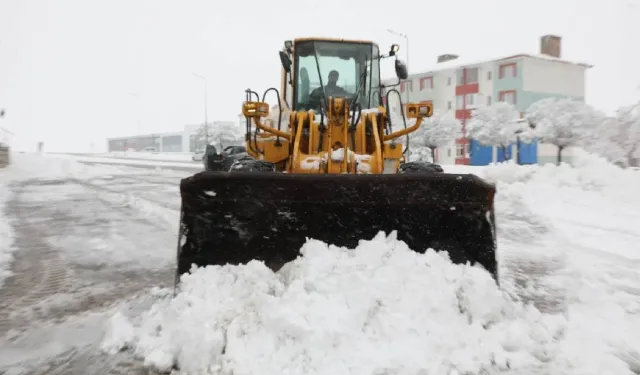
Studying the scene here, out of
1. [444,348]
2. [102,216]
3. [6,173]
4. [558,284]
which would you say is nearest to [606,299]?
[558,284]

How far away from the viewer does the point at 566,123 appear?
27172 mm

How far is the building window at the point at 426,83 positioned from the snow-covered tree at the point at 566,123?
A: 62.4 ft

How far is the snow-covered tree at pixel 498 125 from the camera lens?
32906 mm

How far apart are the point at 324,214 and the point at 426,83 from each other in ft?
150

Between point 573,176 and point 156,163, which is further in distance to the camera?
point 156,163

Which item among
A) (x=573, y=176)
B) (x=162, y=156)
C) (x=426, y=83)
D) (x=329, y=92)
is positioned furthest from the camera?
(x=162, y=156)

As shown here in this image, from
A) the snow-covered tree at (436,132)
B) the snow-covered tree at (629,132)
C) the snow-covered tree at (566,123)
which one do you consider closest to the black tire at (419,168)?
the snow-covered tree at (629,132)

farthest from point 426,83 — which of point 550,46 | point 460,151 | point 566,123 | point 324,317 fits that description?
point 324,317

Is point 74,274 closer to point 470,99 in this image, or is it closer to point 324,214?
point 324,214

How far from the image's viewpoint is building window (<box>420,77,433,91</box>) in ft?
155

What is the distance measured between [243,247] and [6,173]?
2129 cm

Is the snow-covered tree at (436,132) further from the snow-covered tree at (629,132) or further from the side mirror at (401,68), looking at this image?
the side mirror at (401,68)

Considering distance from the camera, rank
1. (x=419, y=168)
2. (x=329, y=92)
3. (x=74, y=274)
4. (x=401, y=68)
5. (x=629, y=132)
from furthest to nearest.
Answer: (x=629, y=132) → (x=329, y=92) → (x=401, y=68) → (x=419, y=168) → (x=74, y=274)

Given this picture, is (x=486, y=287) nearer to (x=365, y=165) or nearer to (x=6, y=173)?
(x=365, y=165)
